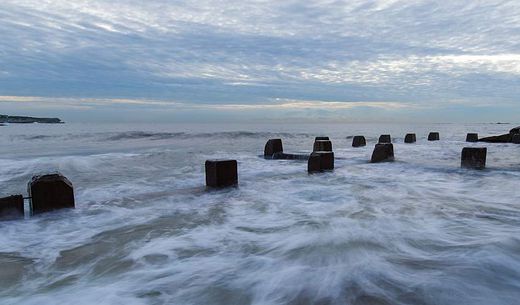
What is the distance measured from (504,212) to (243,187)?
17.0ft

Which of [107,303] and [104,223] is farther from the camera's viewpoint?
[104,223]

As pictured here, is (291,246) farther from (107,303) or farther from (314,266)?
(107,303)

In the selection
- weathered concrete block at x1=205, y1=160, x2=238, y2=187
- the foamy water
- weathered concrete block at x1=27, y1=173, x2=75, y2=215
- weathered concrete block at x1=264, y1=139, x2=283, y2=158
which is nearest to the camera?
the foamy water

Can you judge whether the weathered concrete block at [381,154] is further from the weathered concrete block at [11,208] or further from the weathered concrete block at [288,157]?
the weathered concrete block at [11,208]

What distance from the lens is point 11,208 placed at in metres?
6.10

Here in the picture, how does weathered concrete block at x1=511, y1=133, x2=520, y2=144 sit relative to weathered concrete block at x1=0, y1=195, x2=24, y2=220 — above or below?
above

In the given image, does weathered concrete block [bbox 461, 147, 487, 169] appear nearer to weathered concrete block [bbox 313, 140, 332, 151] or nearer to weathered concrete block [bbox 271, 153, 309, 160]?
weathered concrete block [bbox 313, 140, 332, 151]

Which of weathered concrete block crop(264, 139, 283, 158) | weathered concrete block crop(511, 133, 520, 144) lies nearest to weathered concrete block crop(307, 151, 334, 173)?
weathered concrete block crop(264, 139, 283, 158)

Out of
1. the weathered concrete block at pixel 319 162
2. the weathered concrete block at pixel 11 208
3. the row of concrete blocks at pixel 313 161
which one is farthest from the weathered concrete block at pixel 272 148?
the weathered concrete block at pixel 11 208

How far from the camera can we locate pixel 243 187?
896 cm

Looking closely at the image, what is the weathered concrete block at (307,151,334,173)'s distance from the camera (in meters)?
11.1

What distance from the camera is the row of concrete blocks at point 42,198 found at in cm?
609

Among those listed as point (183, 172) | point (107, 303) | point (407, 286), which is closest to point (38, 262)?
point (107, 303)

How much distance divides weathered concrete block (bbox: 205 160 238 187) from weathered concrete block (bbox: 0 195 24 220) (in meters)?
3.75
